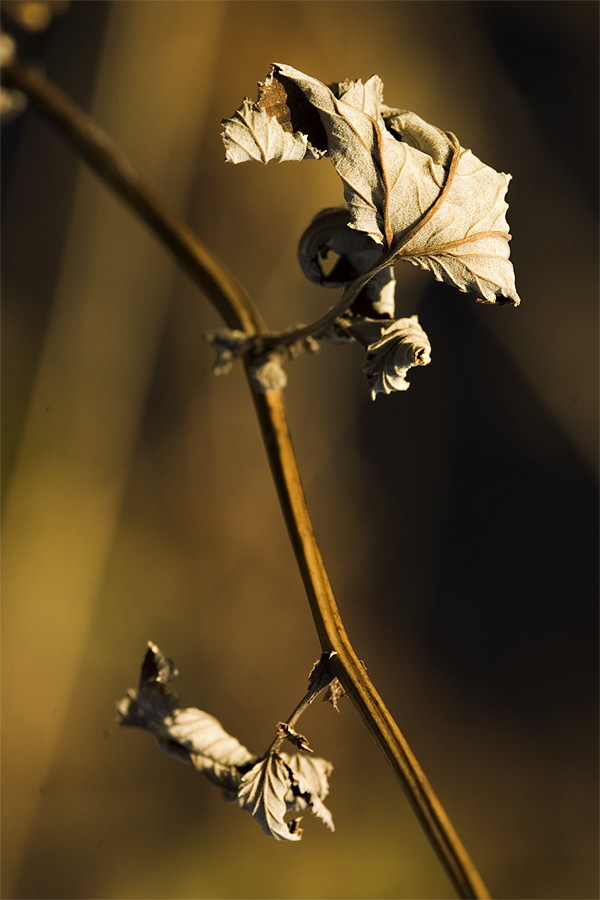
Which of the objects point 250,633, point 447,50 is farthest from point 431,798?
point 447,50

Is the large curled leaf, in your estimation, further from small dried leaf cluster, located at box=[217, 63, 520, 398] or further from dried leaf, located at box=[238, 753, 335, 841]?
dried leaf, located at box=[238, 753, 335, 841]

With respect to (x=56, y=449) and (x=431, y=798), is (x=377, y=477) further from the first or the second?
(x=431, y=798)

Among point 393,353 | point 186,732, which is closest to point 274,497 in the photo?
point 186,732

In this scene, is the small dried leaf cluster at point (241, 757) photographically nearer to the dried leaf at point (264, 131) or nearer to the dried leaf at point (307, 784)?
the dried leaf at point (307, 784)

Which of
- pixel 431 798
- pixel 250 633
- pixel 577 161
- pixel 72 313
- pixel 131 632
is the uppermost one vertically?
pixel 72 313

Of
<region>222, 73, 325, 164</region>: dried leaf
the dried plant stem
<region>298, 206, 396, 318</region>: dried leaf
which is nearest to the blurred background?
the dried plant stem

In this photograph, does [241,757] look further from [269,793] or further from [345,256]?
[345,256]
